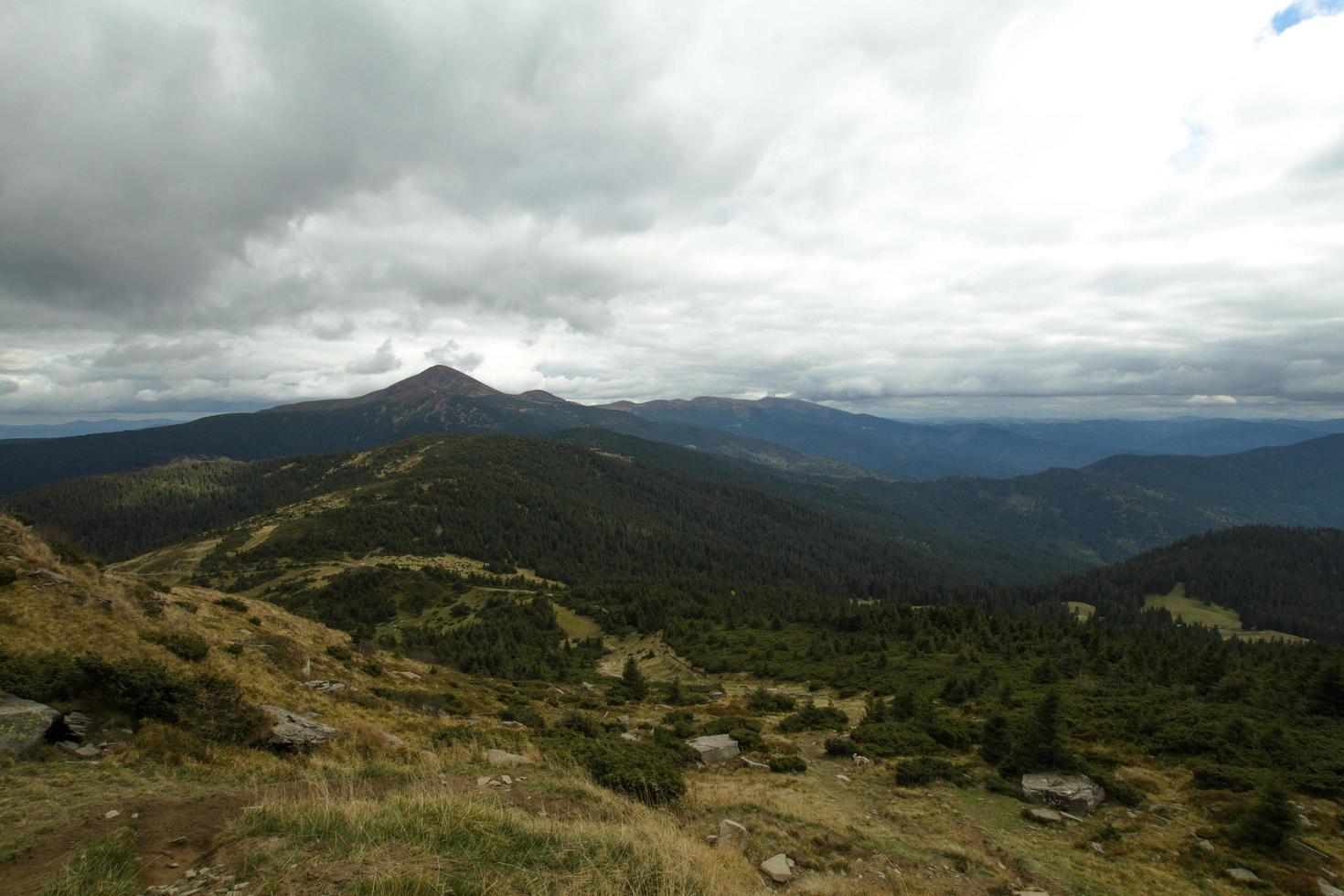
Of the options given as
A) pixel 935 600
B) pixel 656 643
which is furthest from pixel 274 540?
pixel 935 600

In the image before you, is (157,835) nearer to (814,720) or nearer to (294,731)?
(294,731)

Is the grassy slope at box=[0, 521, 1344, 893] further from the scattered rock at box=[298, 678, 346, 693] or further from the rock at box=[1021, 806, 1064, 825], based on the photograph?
the scattered rock at box=[298, 678, 346, 693]

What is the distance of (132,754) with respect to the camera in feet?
44.9

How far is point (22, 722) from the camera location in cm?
1327

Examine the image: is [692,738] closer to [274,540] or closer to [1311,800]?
[1311,800]

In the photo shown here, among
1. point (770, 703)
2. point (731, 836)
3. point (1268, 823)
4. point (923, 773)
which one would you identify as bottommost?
point (770, 703)

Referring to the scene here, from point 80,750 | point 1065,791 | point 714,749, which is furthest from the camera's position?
point 714,749

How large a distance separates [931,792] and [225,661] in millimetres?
30064

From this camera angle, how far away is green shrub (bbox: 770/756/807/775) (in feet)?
75.0

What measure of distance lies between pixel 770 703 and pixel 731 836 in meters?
26.3

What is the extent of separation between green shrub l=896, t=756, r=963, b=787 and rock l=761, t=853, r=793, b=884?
40.4ft

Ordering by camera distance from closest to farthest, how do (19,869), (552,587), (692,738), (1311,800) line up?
(19,869), (1311,800), (692,738), (552,587)

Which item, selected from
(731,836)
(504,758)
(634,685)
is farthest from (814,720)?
(634,685)

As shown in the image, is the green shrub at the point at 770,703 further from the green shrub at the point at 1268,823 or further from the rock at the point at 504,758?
the green shrub at the point at 1268,823
